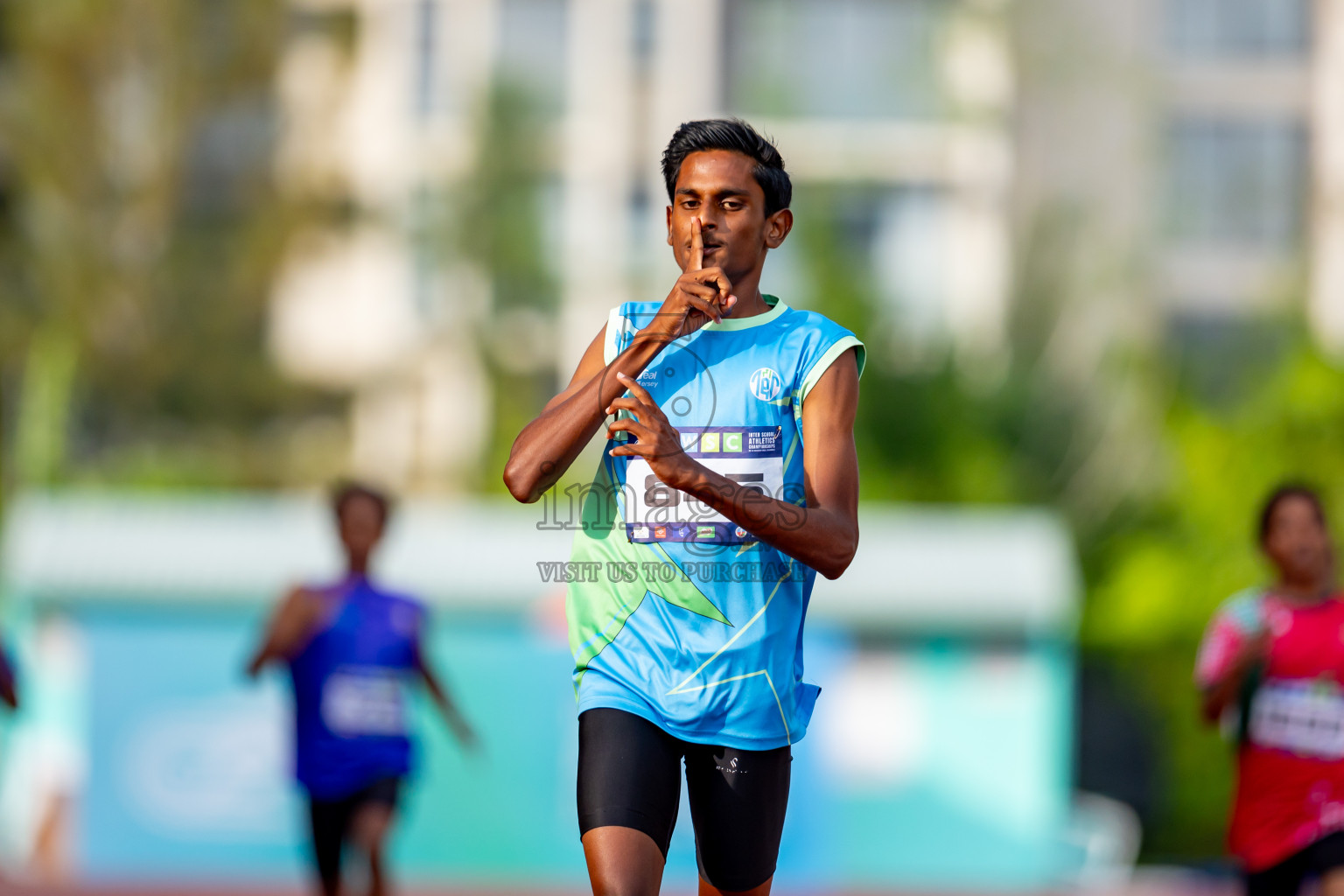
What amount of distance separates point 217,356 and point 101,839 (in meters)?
15.8

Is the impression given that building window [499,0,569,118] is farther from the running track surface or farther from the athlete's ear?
the athlete's ear

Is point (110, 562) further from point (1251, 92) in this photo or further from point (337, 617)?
point (1251, 92)

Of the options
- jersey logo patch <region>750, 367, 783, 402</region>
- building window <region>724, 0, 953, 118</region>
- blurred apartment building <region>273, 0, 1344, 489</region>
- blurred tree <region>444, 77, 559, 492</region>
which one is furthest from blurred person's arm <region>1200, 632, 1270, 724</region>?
building window <region>724, 0, 953, 118</region>

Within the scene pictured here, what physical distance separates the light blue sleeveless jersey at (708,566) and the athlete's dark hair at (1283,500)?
3.12 m

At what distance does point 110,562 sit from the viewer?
12.9 meters

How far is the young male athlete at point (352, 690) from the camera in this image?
693 cm

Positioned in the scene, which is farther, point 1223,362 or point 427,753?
point 1223,362

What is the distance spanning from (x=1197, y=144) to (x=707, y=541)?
31730mm

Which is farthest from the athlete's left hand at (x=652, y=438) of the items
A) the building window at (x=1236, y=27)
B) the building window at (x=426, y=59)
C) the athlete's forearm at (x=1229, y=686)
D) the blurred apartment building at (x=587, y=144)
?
the building window at (x=1236, y=27)

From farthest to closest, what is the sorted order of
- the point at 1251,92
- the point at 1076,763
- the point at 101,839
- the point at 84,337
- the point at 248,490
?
the point at 1251,92 < the point at 84,337 < the point at 248,490 < the point at 1076,763 < the point at 101,839

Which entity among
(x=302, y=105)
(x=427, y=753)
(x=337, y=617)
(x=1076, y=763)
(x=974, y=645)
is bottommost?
(x=1076, y=763)

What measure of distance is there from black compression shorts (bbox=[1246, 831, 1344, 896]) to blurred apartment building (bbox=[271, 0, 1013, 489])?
2145cm

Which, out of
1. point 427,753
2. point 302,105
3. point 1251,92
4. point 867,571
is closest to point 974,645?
point 867,571

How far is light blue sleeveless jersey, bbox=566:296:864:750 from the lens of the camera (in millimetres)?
3162
